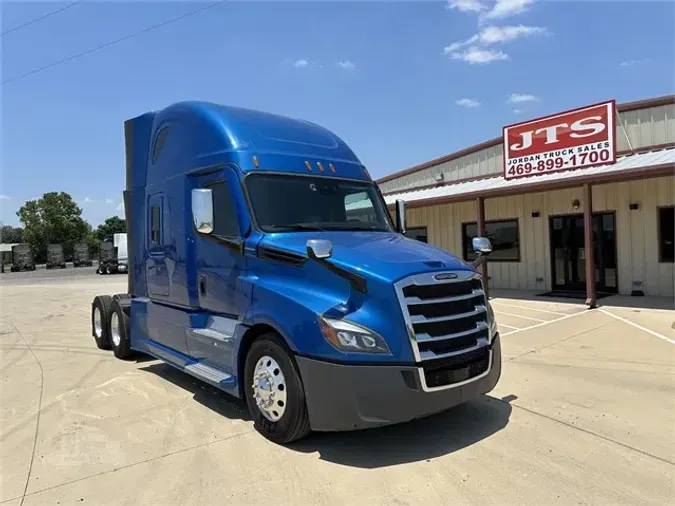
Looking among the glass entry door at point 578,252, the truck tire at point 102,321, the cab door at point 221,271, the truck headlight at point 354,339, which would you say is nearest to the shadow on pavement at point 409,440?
the truck headlight at point 354,339

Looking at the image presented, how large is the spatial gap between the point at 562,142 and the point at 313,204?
35.0 feet

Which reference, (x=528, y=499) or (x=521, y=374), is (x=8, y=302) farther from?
(x=528, y=499)

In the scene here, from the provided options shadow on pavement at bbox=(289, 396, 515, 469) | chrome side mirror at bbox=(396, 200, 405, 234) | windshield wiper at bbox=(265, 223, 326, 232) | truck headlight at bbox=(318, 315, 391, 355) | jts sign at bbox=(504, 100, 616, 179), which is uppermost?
jts sign at bbox=(504, 100, 616, 179)

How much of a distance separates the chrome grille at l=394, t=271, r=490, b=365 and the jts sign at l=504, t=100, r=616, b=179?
33.2 ft

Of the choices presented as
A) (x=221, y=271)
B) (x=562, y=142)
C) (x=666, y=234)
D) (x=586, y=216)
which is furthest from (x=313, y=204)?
(x=666, y=234)

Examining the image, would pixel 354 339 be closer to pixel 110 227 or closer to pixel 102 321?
pixel 102 321

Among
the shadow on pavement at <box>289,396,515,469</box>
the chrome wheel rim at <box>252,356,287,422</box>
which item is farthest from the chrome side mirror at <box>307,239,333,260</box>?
the shadow on pavement at <box>289,396,515,469</box>

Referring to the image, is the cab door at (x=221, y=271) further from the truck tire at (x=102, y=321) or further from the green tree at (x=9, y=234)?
the green tree at (x=9, y=234)

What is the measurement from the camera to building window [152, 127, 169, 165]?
20.0 feet

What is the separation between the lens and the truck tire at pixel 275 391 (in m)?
3.97

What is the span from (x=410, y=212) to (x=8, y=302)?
15.8 m

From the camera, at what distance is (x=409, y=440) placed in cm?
422

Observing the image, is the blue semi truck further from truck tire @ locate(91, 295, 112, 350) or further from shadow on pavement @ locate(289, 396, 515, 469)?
truck tire @ locate(91, 295, 112, 350)

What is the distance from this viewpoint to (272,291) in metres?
4.20
